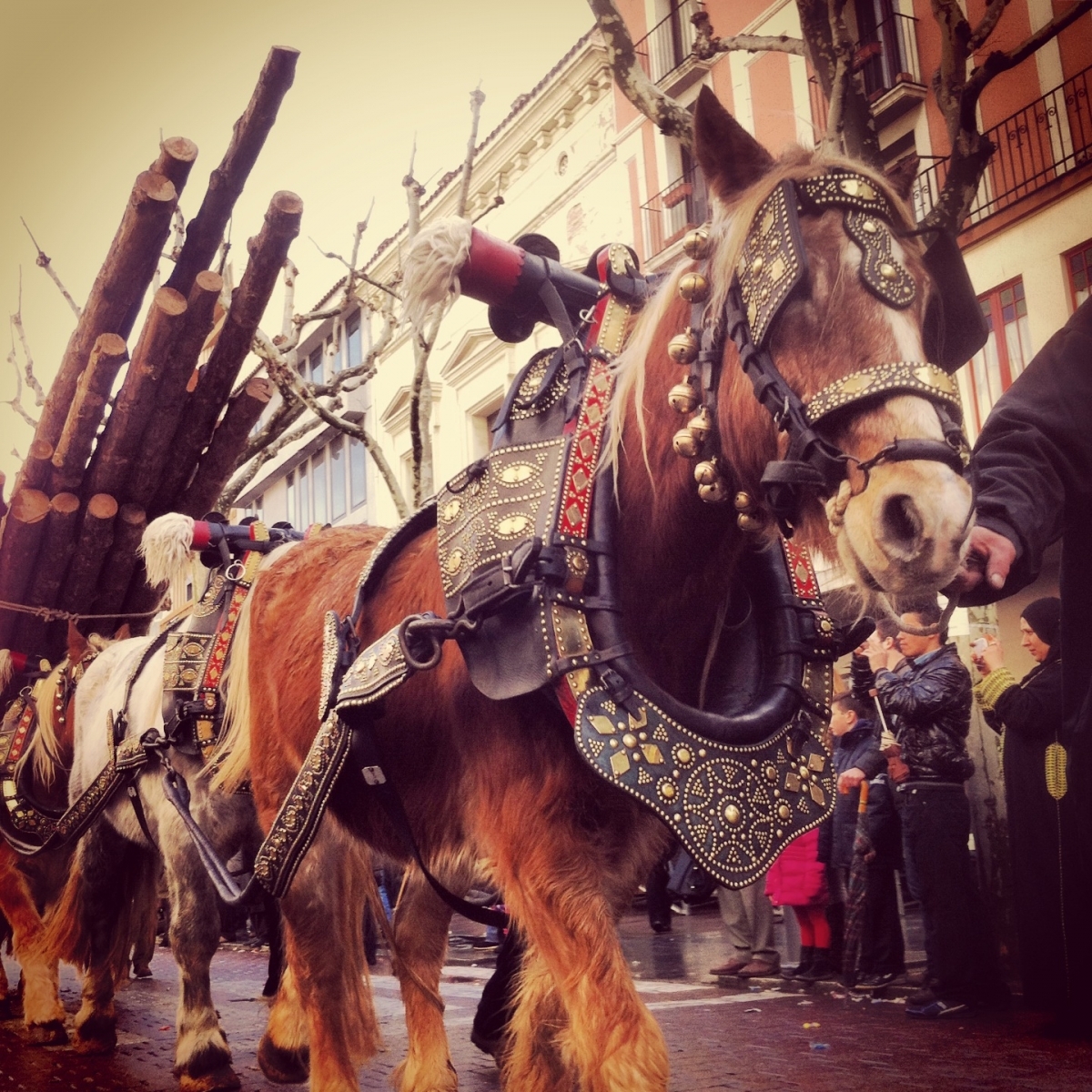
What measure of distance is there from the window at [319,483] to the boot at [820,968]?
1902 cm

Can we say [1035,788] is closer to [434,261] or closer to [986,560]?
[986,560]

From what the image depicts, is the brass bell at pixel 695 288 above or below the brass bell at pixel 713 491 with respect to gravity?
above

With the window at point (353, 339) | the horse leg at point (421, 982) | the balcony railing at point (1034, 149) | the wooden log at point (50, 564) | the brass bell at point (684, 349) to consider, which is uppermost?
the window at point (353, 339)

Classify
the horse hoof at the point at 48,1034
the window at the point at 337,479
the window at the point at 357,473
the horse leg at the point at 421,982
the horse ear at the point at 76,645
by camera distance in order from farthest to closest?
the window at the point at 337,479
the window at the point at 357,473
the horse ear at the point at 76,645
the horse hoof at the point at 48,1034
the horse leg at the point at 421,982

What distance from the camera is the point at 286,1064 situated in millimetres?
4133

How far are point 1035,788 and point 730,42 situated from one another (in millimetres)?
4750

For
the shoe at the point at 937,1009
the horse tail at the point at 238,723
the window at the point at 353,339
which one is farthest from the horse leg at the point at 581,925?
the window at the point at 353,339

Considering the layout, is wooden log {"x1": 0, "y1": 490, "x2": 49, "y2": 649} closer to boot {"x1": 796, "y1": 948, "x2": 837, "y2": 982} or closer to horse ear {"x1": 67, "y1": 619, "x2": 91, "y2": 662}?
horse ear {"x1": 67, "y1": 619, "x2": 91, "y2": 662}

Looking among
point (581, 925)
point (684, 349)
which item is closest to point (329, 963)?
point (581, 925)

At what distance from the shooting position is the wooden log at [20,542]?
6.41 metres

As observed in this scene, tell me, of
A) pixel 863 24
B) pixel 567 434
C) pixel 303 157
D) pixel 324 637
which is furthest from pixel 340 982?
pixel 863 24

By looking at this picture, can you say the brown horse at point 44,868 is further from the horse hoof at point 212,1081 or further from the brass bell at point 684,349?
the brass bell at point 684,349

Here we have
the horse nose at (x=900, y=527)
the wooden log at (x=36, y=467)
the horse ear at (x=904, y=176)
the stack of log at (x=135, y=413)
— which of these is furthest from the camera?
the wooden log at (x=36, y=467)

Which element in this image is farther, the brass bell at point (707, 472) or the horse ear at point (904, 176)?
the horse ear at point (904, 176)
